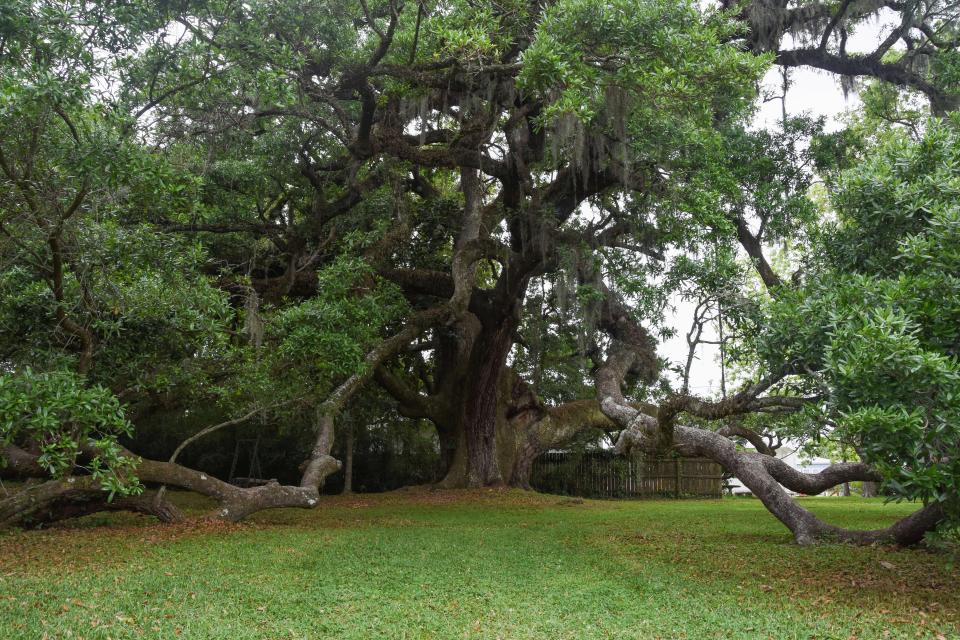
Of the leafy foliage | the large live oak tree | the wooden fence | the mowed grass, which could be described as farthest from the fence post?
the leafy foliage

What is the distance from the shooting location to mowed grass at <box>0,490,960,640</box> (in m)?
4.46

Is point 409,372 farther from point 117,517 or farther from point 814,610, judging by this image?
point 814,610

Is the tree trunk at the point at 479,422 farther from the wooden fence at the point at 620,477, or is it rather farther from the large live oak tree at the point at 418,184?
the wooden fence at the point at 620,477

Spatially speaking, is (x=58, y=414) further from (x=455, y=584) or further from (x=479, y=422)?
(x=479, y=422)

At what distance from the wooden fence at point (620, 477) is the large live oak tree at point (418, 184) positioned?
4248mm

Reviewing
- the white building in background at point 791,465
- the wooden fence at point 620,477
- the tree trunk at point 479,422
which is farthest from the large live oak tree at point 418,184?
the wooden fence at point 620,477

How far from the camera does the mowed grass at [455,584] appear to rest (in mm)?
4465

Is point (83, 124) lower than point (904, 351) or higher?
higher

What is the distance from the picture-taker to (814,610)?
4.96m

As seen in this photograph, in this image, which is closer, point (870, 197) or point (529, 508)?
point (870, 197)

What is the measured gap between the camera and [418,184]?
45.5ft

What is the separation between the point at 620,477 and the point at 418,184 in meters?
9.44

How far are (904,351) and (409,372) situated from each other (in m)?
13.8

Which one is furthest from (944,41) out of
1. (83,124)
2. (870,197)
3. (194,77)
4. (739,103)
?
(83,124)
